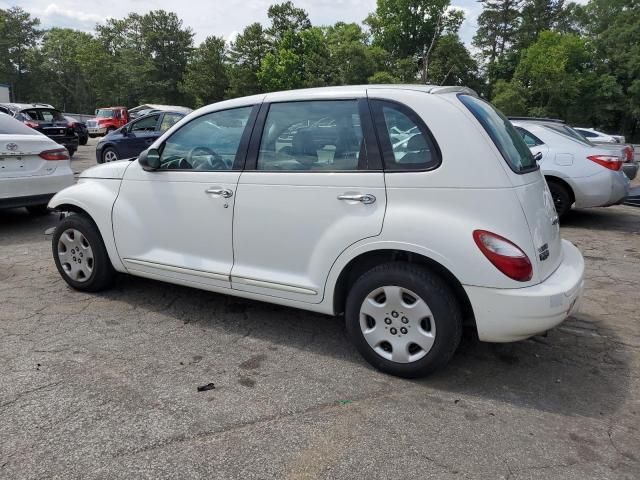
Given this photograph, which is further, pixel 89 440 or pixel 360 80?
pixel 360 80

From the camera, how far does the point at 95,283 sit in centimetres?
446

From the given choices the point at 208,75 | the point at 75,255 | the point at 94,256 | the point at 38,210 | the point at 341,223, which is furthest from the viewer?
the point at 208,75

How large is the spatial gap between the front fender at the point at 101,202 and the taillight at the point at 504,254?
9.64 ft

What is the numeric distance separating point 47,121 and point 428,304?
16160 millimetres

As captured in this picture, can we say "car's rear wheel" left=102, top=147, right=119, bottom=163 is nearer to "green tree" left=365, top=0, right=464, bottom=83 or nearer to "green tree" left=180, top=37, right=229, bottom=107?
"green tree" left=180, top=37, right=229, bottom=107

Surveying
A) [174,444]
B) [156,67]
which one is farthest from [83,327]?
[156,67]

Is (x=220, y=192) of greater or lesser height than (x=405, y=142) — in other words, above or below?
below

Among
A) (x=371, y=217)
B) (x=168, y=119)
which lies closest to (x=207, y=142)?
(x=371, y=217)

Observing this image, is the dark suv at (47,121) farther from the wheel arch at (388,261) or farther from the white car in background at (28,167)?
the wheel arch at (388,261)

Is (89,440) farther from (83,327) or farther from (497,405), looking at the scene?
(497,405)

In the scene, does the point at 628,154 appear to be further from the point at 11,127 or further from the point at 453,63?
the point at 453,63

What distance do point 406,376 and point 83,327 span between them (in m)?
2.43

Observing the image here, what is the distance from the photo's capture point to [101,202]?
427 centimetres

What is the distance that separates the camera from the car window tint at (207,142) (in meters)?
3.75
